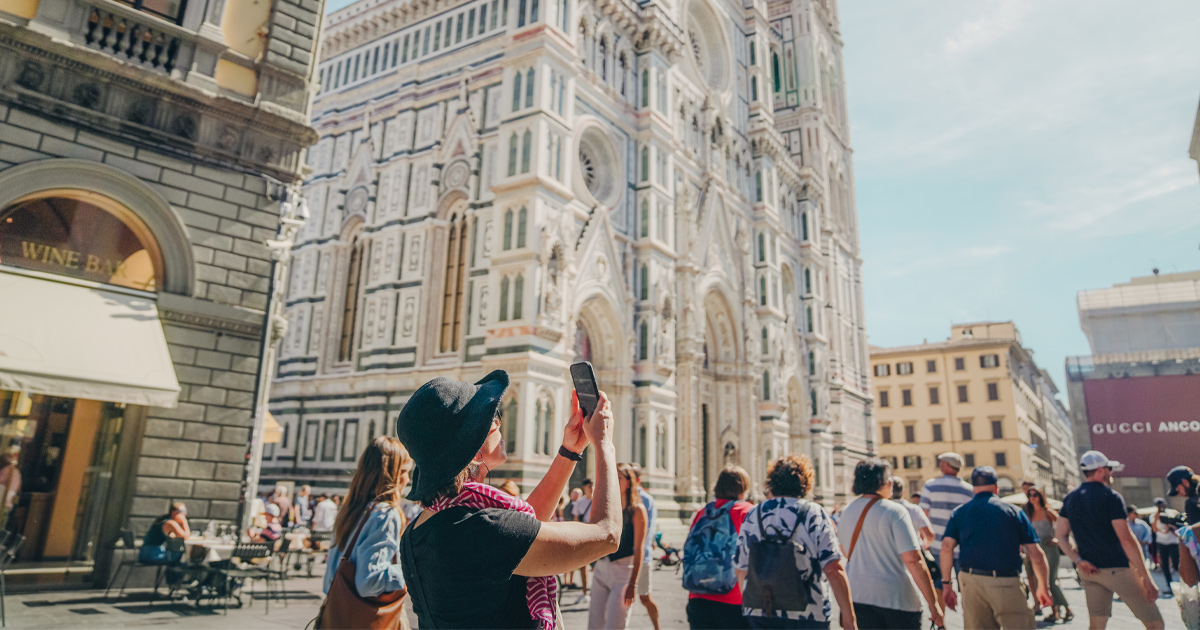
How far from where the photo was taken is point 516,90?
1903 cm

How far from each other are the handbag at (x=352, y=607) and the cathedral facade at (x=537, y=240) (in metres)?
13.6

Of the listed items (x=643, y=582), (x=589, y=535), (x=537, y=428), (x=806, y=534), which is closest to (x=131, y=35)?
(x=643, y=582)

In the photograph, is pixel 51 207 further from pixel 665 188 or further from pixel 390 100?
pixel 665 188

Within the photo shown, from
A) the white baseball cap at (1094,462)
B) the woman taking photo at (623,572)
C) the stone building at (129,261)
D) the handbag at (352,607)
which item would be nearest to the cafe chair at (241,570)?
the stone building at (129,261)

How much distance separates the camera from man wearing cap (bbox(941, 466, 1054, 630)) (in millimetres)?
5008

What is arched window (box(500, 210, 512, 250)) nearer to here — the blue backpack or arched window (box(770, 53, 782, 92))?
the blue backpack

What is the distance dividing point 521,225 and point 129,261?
972cm

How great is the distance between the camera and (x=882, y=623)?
4414mm

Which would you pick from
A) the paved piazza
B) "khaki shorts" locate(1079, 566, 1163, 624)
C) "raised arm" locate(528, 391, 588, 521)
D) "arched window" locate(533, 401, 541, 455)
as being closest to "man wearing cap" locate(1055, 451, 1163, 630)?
"khaki shorts" locate(1079, 566, 1163, 624)

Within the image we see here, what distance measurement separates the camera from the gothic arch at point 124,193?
27.1 feet

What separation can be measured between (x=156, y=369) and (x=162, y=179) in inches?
106

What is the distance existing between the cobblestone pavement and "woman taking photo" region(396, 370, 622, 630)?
20.8 feet

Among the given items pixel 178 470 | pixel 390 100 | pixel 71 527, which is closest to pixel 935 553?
pixel 178 470

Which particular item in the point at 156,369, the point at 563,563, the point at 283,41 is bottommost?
the point at 563,563
